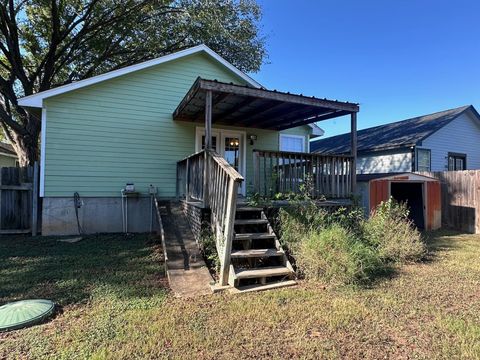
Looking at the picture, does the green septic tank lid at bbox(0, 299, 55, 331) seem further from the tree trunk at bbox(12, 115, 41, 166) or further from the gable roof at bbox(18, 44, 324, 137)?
the tree trunk at bbox(12, 115, 41, 166)

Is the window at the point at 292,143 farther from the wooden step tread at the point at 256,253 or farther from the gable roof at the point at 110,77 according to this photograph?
the wooden step tread at the point at 256,253

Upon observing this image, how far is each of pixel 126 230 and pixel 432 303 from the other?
23.6ft

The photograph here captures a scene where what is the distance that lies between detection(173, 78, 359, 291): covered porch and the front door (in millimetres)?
31

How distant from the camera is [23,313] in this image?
11.0 ft

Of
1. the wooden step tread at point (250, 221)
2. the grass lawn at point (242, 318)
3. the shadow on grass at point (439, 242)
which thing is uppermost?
the wooden step tread at point (250, 221)

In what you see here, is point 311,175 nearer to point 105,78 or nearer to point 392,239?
point 392,239

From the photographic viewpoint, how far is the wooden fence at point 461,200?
969 centimetres

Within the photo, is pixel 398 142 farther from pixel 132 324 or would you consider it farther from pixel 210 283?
pixel 132 324

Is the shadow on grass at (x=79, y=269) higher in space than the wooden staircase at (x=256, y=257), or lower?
lower

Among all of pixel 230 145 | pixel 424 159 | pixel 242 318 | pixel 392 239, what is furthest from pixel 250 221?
pixel 424 159

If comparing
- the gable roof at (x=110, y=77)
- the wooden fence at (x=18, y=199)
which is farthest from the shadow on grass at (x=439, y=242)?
the wooden fence at (x=18, y=199)

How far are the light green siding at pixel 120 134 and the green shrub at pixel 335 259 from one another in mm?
5142

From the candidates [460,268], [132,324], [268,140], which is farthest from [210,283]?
[268,140]

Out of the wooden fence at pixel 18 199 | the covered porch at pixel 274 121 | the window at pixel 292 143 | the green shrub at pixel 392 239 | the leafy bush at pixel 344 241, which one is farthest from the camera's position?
the window at pixel 292 143
